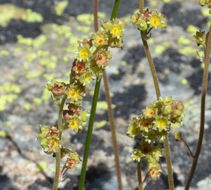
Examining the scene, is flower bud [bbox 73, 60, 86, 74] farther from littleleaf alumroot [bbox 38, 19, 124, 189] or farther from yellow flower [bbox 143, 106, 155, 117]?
yellow flower [bbox 143, 106, 155, 117]

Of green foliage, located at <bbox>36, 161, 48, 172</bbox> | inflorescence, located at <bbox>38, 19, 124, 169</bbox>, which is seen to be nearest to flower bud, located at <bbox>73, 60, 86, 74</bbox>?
inflorescence, located at <bbox>38, 19, 124, 169</bbox>

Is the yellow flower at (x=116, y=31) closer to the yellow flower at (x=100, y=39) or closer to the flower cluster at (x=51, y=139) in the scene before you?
the yellow flower at (x=100, y=39)

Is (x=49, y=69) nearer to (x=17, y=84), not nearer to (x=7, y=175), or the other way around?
(x=17, y=84)

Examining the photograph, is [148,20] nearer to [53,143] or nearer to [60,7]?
[53,143]

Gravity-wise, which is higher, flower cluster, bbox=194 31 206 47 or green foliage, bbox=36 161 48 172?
green foliage, bbox=36 161 48 172

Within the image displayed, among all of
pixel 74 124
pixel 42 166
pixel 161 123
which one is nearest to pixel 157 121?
pixel 161 123

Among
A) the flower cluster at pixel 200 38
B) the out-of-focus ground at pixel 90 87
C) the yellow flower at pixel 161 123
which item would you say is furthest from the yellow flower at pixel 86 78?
the out-of-focus ground at pixel 90 87
